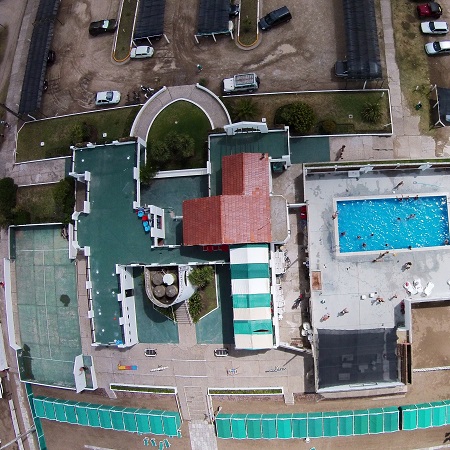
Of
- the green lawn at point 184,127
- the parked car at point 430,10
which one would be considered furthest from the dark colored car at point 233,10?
the parked car at point 430,10

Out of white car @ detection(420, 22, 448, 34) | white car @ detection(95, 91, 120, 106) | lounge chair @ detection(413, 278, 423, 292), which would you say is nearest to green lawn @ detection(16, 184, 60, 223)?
white car @ detection(95, 91, 120, 106)

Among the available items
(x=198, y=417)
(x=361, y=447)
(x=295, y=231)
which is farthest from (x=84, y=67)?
(x=361, y=447)

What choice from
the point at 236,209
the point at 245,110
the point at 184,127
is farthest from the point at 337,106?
the point at 236,209

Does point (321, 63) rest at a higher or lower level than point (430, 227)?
higher

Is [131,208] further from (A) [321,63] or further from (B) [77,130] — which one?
(A) [321,63]

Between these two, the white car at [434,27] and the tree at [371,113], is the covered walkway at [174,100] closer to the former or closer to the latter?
the tree at [371,113]

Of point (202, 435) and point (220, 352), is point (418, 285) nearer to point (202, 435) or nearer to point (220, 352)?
point (220, 352)

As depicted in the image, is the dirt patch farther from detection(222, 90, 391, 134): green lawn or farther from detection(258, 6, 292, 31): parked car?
detection(258, 6, 292, 31): parked car
